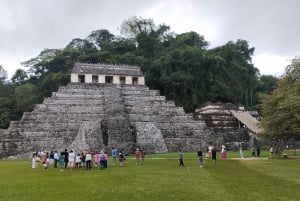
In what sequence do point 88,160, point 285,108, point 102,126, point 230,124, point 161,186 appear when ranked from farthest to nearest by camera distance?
1. point 230,124
2. point 102,126
3. point 285,108
4. point 88,160
5. point 161,186

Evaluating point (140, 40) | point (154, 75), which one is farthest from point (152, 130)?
point (140, 40)

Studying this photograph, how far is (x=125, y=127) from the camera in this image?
35.8 metres

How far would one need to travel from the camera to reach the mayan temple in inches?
1340

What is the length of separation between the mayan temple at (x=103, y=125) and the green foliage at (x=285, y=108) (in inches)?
311

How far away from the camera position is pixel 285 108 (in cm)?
2948

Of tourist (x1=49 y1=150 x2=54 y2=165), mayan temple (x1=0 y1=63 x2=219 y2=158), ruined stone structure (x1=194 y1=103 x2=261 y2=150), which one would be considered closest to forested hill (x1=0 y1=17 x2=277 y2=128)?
ruined stone structure (x1=194 y1=103 x2=261 y2=150)

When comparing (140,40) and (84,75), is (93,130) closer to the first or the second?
(84,75)

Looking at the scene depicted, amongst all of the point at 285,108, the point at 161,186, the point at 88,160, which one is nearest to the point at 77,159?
the point at 88,160

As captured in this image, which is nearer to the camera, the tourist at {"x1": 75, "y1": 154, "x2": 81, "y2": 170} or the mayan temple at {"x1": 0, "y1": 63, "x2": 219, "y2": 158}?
the tourist at {"x1": 75, "y1": 154, "x2": 81, "y2": 170}

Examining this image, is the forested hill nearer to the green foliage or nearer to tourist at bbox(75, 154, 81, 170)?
the green foliage

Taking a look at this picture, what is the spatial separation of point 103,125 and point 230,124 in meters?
17.3

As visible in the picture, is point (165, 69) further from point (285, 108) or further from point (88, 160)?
point (88, 160)

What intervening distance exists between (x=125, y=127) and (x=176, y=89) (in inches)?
920

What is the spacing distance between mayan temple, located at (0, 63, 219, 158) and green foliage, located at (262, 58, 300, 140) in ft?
25.9
